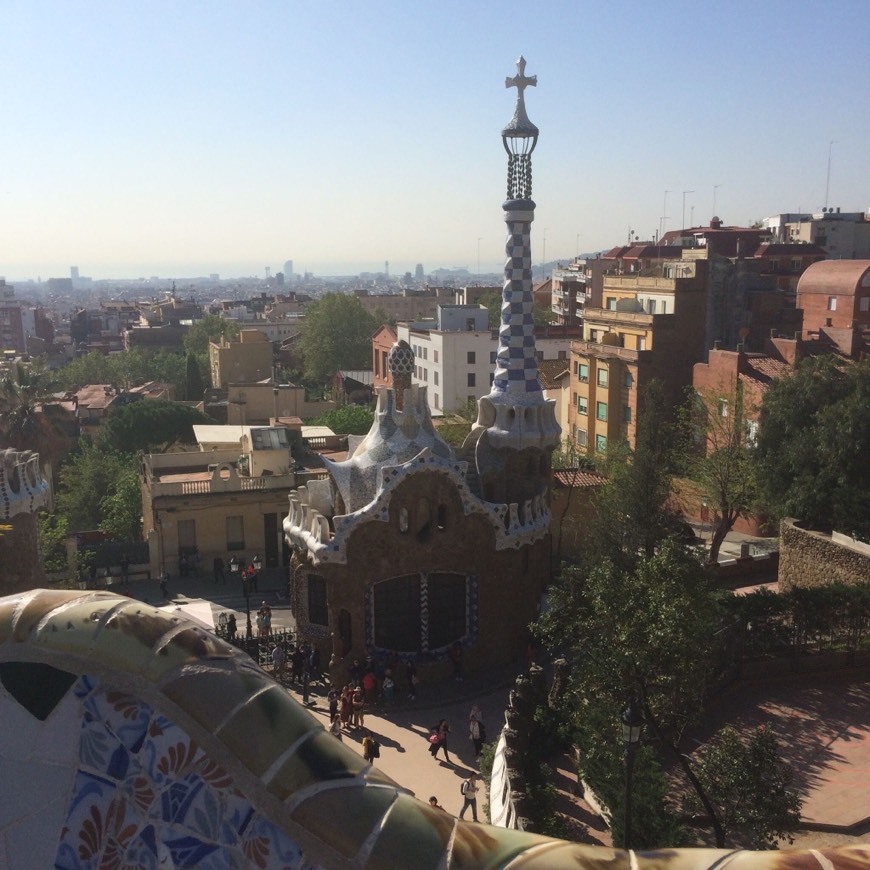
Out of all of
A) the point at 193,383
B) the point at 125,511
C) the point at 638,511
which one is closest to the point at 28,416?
the point at 125,511

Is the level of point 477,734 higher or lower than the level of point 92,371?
higher

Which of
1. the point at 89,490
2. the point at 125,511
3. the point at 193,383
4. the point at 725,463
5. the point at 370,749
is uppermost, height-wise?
the point at 725,463

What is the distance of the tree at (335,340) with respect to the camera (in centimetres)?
7394

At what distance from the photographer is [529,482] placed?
21109 mm

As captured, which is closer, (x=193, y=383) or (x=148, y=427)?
(x=148, y=427)

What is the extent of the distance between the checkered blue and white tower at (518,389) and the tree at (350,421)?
2276 centimetres

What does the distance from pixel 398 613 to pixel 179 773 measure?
50.4 ft

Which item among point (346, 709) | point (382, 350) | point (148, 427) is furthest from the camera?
point (382, 350)

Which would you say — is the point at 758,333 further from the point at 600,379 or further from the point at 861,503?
the point at 861,503

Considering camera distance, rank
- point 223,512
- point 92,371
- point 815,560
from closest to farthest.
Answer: point 815,560
point 223,512
point 92,371

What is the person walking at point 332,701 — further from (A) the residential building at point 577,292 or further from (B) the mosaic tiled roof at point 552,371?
(A) the residential building at point 577,292

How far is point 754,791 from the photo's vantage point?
10.6 m

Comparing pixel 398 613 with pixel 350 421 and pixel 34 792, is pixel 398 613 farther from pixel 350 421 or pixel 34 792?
pixel 350 421

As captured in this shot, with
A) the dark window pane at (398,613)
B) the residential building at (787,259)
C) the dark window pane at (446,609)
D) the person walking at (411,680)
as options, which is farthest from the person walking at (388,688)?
the residential building at (787,259)
